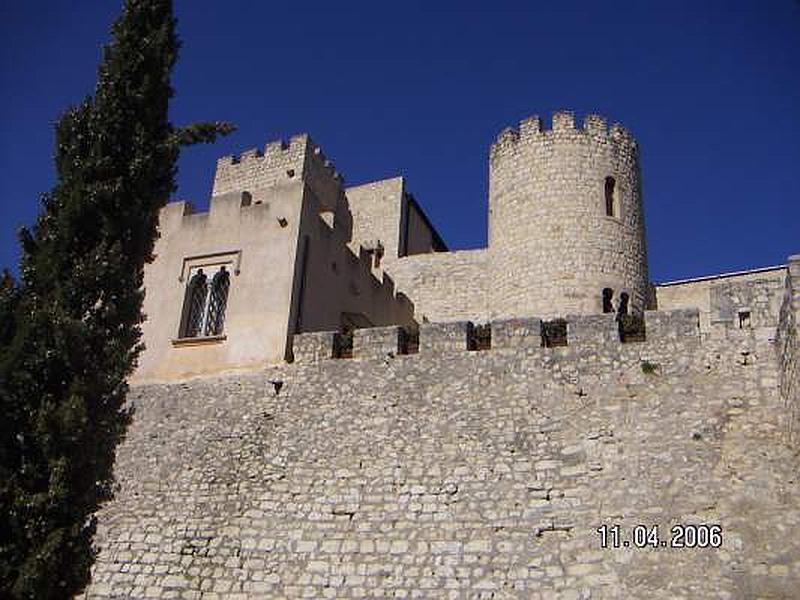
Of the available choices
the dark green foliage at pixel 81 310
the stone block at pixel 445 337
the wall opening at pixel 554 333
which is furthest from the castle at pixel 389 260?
the dark green foliage at pixel 81 310

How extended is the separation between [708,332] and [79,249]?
923 cm

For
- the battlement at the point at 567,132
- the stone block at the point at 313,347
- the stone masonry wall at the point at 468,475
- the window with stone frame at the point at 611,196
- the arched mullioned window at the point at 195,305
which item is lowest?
the stone masonry wall at the point at 468,475

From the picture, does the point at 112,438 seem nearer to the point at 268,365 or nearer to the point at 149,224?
the point at 149,224

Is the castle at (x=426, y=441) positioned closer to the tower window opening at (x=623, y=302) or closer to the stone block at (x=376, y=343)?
the stone block at (x=376, y=343)

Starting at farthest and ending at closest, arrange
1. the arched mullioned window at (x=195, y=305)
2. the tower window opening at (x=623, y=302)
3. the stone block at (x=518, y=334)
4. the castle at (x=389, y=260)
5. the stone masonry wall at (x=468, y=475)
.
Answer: the tower window opening at (x=623, y=302)
the arched mullioned window at (x=195, y=305)
the castle at (x=389, y=260)
the stone block at (x=518, y=334)
the stone masonry wall at (x=468, y=475)

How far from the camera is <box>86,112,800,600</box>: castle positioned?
37.4ft

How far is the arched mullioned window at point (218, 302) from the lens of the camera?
1633cm

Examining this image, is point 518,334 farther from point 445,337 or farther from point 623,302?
point 623,302

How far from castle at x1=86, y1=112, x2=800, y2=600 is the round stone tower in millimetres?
4262

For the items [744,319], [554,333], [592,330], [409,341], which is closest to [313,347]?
[409,341]

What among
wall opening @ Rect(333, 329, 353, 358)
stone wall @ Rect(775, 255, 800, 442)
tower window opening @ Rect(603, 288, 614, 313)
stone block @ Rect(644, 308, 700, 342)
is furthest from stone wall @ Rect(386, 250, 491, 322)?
stone wall @ Rect(775, 255, 800, 442)

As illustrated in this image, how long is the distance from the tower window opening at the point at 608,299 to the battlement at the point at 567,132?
13.5ft

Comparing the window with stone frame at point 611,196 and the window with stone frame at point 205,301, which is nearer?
the window with stone frame at point 205,301

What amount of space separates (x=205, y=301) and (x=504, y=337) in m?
6.49
